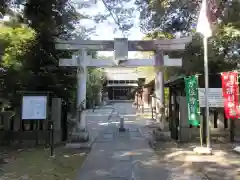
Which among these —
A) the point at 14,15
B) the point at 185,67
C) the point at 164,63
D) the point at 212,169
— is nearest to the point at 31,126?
the point at 14,15

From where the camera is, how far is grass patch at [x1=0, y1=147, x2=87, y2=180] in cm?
739

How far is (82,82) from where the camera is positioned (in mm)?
12492

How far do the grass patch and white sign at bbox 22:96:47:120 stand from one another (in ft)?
3.98

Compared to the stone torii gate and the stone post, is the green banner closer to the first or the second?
the stone torii gate

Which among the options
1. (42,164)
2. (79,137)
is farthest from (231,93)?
(42,164)

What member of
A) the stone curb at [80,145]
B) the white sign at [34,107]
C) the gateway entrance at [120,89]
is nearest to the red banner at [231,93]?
the stone curb at [80,145]

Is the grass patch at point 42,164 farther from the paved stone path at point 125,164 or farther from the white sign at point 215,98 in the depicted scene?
the white sign at point 215,98

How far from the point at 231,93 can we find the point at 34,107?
689 centimetres

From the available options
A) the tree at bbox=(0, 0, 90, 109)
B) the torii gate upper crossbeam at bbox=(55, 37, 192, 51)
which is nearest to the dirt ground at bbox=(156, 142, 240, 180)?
the torii gate upper crossbeam at bbox=(55, 37, 192, 51)

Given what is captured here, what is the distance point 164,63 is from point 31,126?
6.02m

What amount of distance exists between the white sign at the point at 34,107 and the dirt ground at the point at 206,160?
13.8 ft

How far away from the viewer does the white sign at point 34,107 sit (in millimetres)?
10500

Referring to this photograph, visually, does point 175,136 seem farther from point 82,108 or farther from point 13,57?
point 13,57

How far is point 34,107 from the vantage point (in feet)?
34.8
